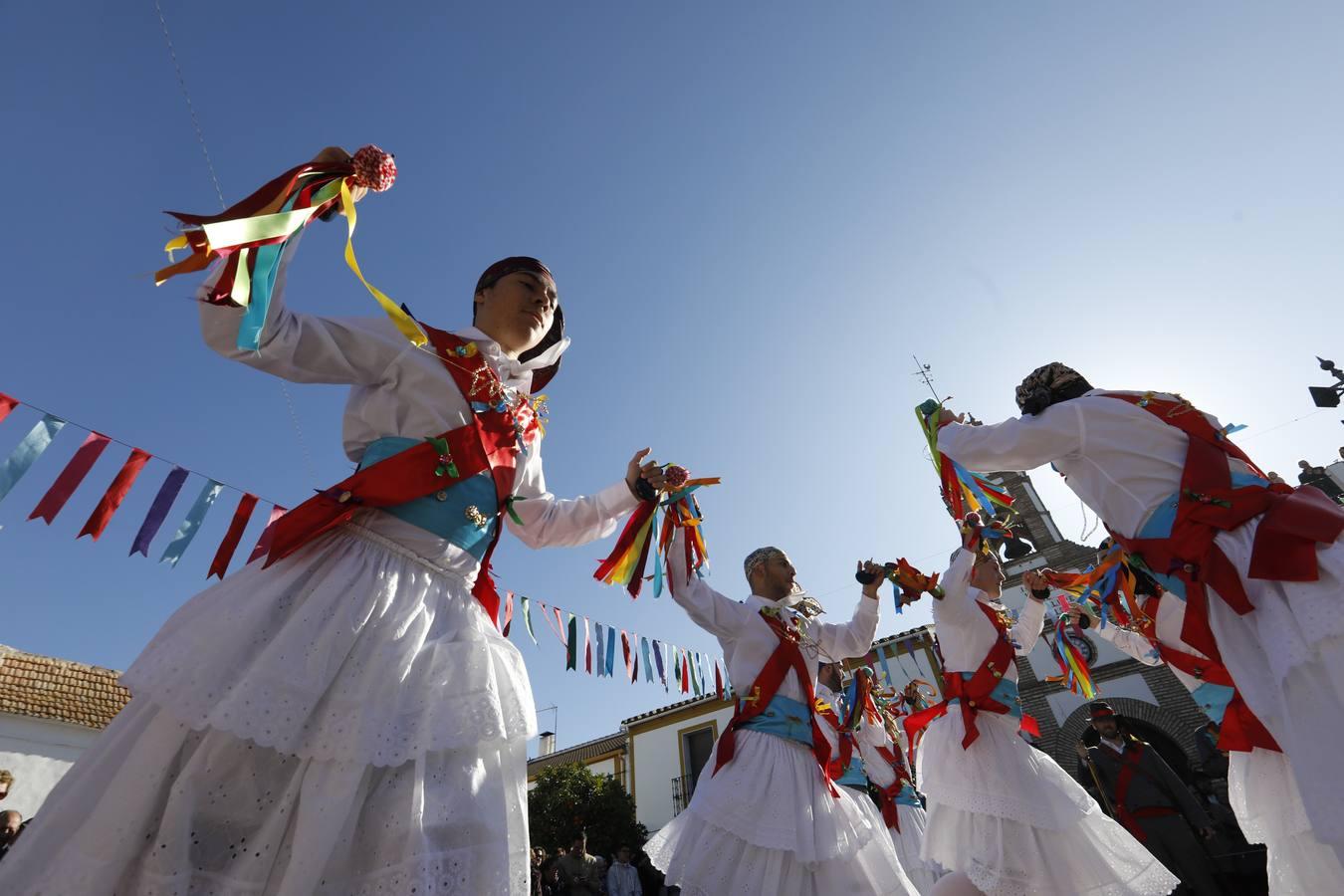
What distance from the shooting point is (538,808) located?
2005 cm

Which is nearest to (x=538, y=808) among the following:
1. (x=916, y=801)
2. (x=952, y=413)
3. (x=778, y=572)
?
(x=916, y=801)

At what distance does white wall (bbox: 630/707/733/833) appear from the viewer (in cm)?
2252

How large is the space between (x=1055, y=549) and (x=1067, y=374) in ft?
60.2

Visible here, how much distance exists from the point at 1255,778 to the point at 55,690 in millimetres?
18217

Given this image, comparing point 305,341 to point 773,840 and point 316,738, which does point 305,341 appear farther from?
point 773,840

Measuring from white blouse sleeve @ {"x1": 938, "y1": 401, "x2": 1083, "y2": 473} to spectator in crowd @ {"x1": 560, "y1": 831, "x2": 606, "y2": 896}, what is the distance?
9.32 m

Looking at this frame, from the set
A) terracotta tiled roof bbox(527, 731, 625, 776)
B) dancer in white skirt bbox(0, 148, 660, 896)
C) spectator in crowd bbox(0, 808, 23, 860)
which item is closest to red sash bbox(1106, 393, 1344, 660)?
dancer in white skirt bbox(0, 148, 660, 896)

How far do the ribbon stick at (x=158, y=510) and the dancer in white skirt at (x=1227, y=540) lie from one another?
5845 mm

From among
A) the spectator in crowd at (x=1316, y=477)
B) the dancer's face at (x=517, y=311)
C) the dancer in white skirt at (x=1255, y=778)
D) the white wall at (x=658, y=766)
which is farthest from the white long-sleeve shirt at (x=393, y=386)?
the white wall at (x=658, y=766)

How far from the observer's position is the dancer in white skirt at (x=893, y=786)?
7.56 metres

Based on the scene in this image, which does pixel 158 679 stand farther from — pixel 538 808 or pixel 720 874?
pixel 538 808

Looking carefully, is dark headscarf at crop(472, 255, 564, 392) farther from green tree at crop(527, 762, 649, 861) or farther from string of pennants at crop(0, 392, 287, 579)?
green tree at crop(527, 762, 649, 861)

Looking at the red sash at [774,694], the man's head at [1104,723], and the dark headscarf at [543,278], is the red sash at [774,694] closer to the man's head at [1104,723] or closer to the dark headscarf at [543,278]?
the dark headscarf at [543,278]

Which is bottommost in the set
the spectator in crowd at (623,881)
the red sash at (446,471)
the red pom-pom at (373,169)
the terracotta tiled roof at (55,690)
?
the spectator in crowd at (623,881)
